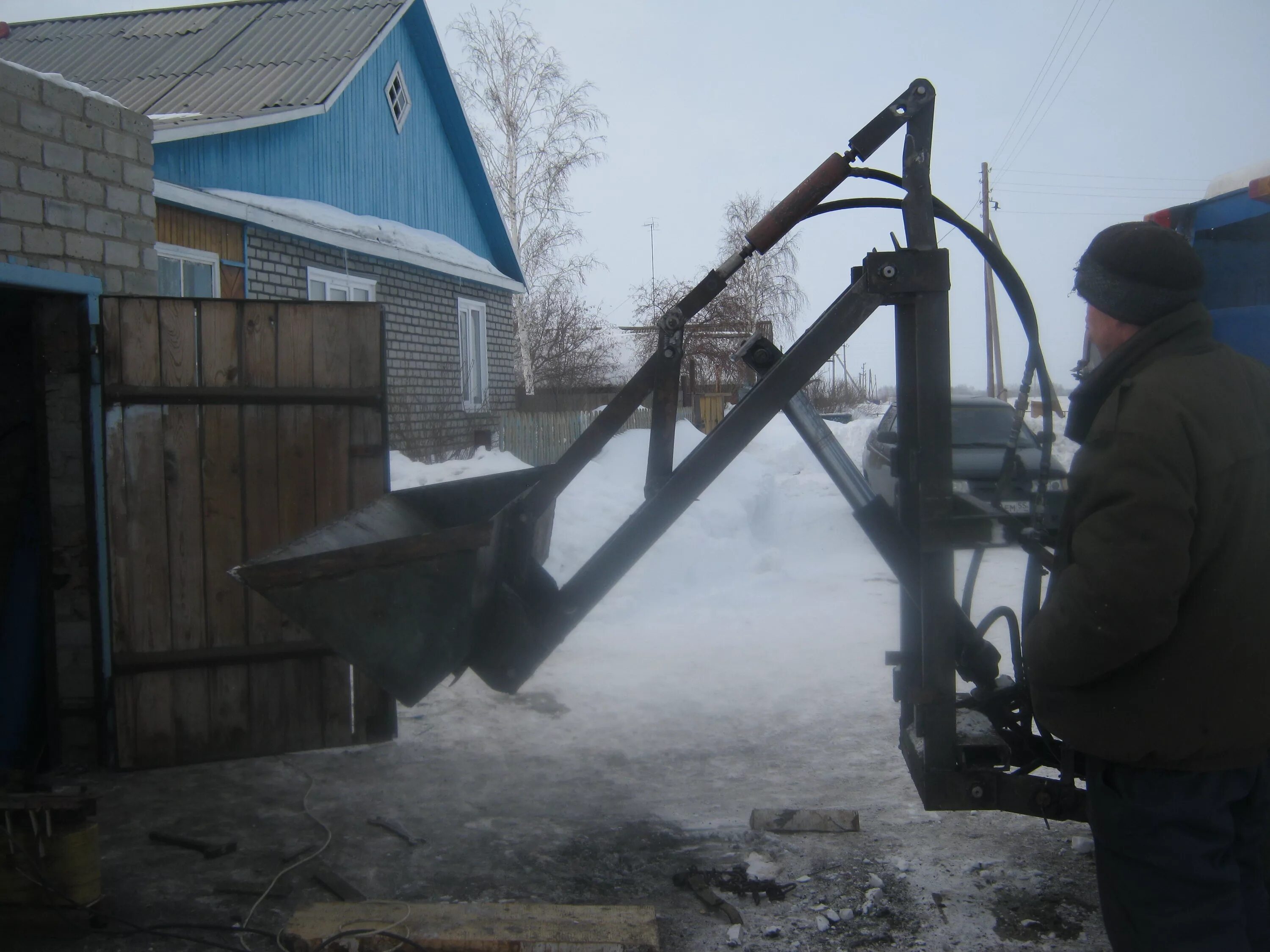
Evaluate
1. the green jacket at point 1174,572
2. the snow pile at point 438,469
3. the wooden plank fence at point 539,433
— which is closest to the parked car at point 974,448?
the snow pile at point 438,469

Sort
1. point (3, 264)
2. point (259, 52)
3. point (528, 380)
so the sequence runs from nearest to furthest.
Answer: point (3, 264), point (259, 52), point (528, 380)

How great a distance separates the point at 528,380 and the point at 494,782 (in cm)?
1987

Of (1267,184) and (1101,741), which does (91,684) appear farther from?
(1267,184)

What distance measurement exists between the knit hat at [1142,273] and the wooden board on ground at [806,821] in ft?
7.74

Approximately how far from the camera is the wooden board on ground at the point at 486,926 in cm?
289

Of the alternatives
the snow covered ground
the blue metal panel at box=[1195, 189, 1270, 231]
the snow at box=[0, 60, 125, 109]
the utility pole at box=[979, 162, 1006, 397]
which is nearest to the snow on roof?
the blue metal panel at box=[1195, 189, 1270, 231]

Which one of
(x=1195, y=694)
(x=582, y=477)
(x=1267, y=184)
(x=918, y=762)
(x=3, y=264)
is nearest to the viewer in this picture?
(x=1195, y=694)

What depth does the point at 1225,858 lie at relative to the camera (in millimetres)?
2072

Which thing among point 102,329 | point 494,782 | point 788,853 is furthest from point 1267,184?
point 102,329

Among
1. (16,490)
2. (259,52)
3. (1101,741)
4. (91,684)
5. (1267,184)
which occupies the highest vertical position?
(259,52)

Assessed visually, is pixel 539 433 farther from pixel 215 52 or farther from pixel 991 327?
pixel 991 327

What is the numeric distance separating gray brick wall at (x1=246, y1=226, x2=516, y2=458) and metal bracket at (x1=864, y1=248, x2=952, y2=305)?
28.6ft

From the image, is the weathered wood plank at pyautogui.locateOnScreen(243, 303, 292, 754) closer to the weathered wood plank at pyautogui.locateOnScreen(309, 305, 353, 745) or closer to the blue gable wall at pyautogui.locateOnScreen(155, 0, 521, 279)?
the weathered wood plank at pyautogui.locateOnScreen(309, 305, 353, 745)

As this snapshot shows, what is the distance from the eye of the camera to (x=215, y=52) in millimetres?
12125
